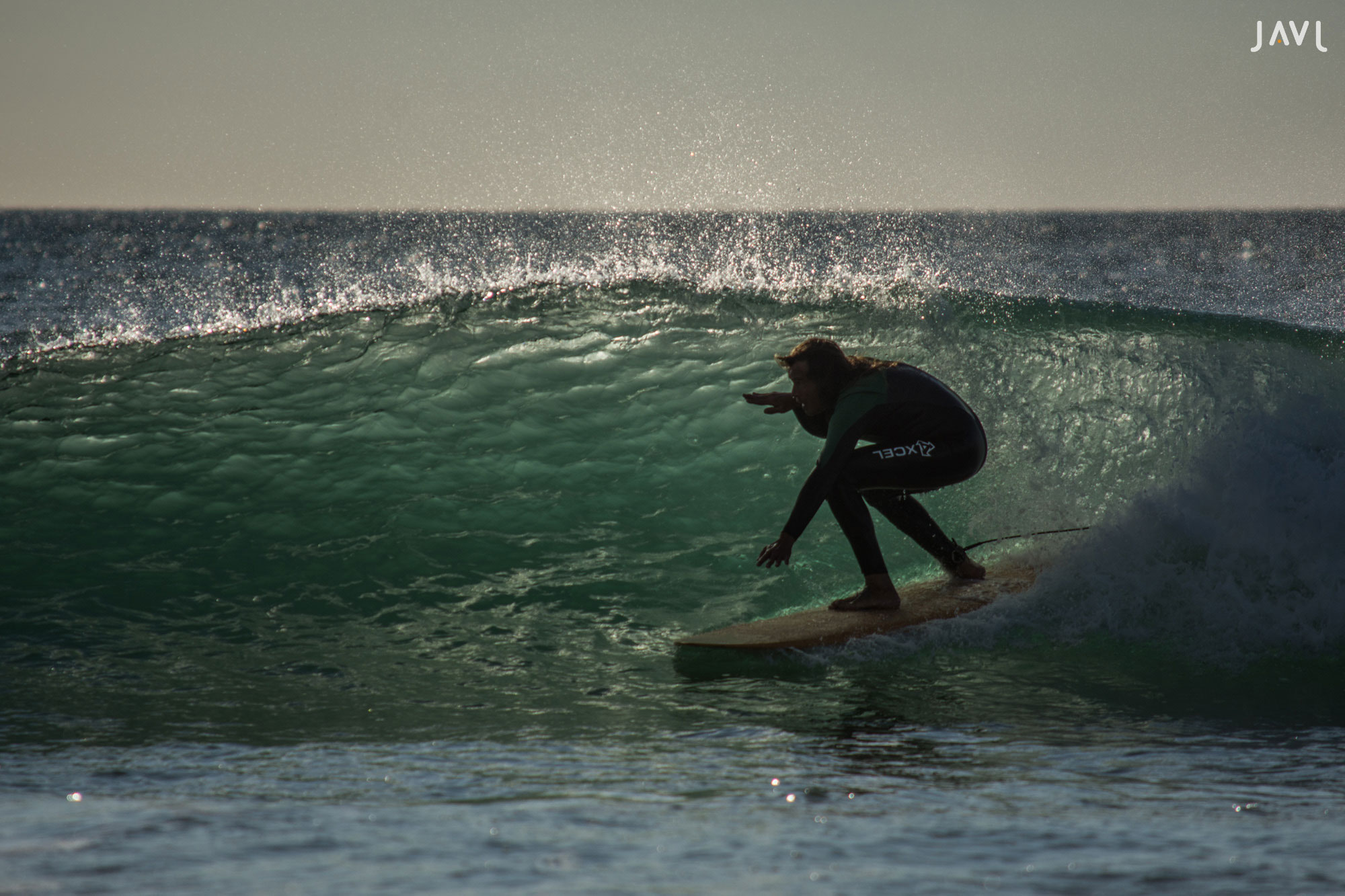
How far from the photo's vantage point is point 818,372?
13.7 feet

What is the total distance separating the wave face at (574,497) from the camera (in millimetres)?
3877

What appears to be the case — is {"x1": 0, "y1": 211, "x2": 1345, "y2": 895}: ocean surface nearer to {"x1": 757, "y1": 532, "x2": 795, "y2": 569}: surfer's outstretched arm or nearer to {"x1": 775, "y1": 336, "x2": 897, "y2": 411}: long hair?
{"x1": 757, "y1": 532, "x2": 795, "y2": 569}: surfer's outstretched arm

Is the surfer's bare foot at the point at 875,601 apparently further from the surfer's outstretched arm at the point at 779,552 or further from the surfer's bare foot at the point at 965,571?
the surfer's outstretched arm at the point at 779,552

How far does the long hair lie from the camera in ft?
13.7

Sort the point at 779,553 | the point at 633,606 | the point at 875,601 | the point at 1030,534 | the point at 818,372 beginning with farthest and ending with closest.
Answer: the point at 1030,534
the point at 633,606
the point at 875,601
the point at 818,372
the point at 779,553

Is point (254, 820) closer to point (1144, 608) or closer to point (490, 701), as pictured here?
point (490, 701)

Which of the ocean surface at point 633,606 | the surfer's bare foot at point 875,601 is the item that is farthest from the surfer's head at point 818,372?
the ocean surface at point 633,606

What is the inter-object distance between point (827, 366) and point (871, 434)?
1.21 ft

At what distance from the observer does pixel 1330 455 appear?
4.98m

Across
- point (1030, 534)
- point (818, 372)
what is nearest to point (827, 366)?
point (818, 372)

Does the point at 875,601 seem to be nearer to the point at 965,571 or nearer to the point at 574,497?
the point at 965,571

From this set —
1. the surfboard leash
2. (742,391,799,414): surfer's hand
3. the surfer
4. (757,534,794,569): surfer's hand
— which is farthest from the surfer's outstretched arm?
the surfboard leash

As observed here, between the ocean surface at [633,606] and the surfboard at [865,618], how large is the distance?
0.28 feet

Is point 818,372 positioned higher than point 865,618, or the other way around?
point 818,372
